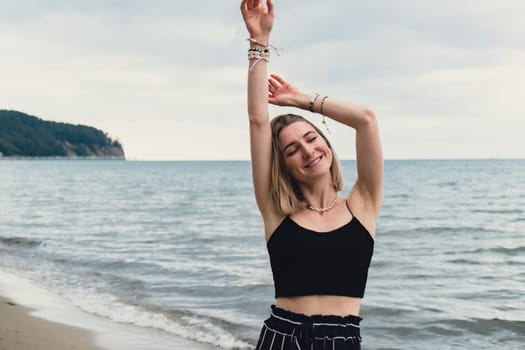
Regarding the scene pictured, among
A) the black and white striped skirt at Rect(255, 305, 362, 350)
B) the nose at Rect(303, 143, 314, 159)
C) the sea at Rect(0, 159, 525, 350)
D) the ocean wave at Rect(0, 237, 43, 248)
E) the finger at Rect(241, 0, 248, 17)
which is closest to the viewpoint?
the black and white striped skirt at Rect(255, 305, 362, 350)

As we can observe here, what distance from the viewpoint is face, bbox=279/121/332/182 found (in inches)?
116

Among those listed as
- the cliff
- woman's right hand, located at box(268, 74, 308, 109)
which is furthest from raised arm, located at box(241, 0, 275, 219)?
the cliff

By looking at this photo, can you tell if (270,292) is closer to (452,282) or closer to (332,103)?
(452,282)

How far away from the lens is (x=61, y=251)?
1733 centimetres

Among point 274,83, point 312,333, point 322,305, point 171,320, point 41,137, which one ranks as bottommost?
point 171,320

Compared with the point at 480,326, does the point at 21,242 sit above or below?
below

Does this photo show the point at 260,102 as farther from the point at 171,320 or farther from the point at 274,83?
the point at 171,320

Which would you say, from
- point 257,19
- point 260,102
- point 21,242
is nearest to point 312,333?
point 260,102

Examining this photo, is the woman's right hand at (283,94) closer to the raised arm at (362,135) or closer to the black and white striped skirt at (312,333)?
the raised arm at (362,135)

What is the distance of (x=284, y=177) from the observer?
302cm

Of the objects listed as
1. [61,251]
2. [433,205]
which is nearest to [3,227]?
[61,251]

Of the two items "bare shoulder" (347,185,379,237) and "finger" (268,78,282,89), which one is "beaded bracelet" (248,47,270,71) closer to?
"finger" (268,78,282,89)

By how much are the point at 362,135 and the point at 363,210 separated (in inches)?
13.1

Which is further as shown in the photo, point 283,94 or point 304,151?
point 283,94
